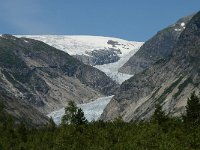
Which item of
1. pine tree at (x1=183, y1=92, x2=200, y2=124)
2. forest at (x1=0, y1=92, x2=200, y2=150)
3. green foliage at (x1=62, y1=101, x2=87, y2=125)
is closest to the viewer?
forest at (x1=0, y1=92, x2=200, y2=150)

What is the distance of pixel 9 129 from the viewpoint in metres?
178

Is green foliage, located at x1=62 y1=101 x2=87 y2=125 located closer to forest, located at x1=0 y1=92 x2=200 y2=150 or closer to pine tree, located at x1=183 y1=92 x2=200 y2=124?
forest, located at x1=0 y1=92 x2=200 y2=150

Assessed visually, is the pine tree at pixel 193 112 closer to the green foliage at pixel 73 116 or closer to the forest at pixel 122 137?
the forest at pixel 122 137

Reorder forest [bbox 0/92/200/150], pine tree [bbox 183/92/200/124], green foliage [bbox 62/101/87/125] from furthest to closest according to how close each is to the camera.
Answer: green foliage [bbox 62/101/87/125] < pine tree [bbox 183/92/200/124] < forest [bbox 0/92/200/150]

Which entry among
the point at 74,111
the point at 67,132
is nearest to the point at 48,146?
the point at 67,132

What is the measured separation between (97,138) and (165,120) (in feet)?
78.4

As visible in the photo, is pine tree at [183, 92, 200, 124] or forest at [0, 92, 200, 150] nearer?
forest at [0, 92, 200, 150]

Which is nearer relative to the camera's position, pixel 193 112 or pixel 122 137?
pixel 122 137

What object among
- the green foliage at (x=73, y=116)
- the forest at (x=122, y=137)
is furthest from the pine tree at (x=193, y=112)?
the green foliage at (x=73, y=116)

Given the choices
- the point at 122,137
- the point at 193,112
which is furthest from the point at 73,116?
the point at 193,112

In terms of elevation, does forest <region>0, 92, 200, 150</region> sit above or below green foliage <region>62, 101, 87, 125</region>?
below

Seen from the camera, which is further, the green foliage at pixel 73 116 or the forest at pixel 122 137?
the green foliage at pixel 73 116

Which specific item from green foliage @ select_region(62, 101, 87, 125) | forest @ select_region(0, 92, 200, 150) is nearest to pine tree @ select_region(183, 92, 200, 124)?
forest @ select_region(0, 92, 200, 150)

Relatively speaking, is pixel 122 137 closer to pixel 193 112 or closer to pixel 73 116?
pixel 193 112
